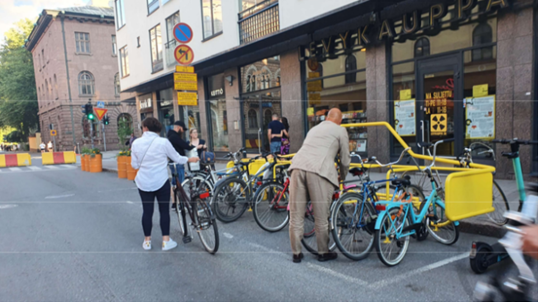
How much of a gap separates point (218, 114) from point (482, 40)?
11055 millimetres

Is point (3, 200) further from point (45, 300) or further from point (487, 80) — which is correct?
point (487, 80)

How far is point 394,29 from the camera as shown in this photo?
9000 mm

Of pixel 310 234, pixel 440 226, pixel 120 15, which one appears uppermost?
pixel 120 15

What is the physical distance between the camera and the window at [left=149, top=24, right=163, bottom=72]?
18328 mm

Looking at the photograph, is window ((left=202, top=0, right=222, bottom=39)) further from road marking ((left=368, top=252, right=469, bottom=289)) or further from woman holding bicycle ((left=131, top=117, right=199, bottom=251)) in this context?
road marking ((left=368, top=252, right=469, bottom=289))

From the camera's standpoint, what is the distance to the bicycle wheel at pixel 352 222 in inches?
162

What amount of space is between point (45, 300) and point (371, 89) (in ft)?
28.7

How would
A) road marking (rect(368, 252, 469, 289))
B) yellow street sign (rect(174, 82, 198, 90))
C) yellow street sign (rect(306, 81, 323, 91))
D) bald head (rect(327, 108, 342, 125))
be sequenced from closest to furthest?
road marking (rect(368, 252, 469, 289)), bald head (rect(327, 108, 342, 125)), yellow street sign (rect(174, 82, 198, 90)), yellow street sign (rect(306, 81, 323, 91))

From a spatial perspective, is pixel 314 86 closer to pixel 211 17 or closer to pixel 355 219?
pixel 211 17

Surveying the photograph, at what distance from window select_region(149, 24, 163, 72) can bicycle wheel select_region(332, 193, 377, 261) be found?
16148 millimetres

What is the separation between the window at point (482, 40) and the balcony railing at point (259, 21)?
19.1ft

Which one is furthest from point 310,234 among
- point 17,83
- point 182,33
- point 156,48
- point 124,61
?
point 17,83

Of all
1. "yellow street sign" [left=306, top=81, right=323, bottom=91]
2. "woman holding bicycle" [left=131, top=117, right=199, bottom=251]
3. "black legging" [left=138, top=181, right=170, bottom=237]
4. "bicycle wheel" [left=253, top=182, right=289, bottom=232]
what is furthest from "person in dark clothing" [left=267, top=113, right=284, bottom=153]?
"black legging" [left=138, top=181, right=170, bottom=237]

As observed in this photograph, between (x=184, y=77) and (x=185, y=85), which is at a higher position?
(x=184, y=77)
